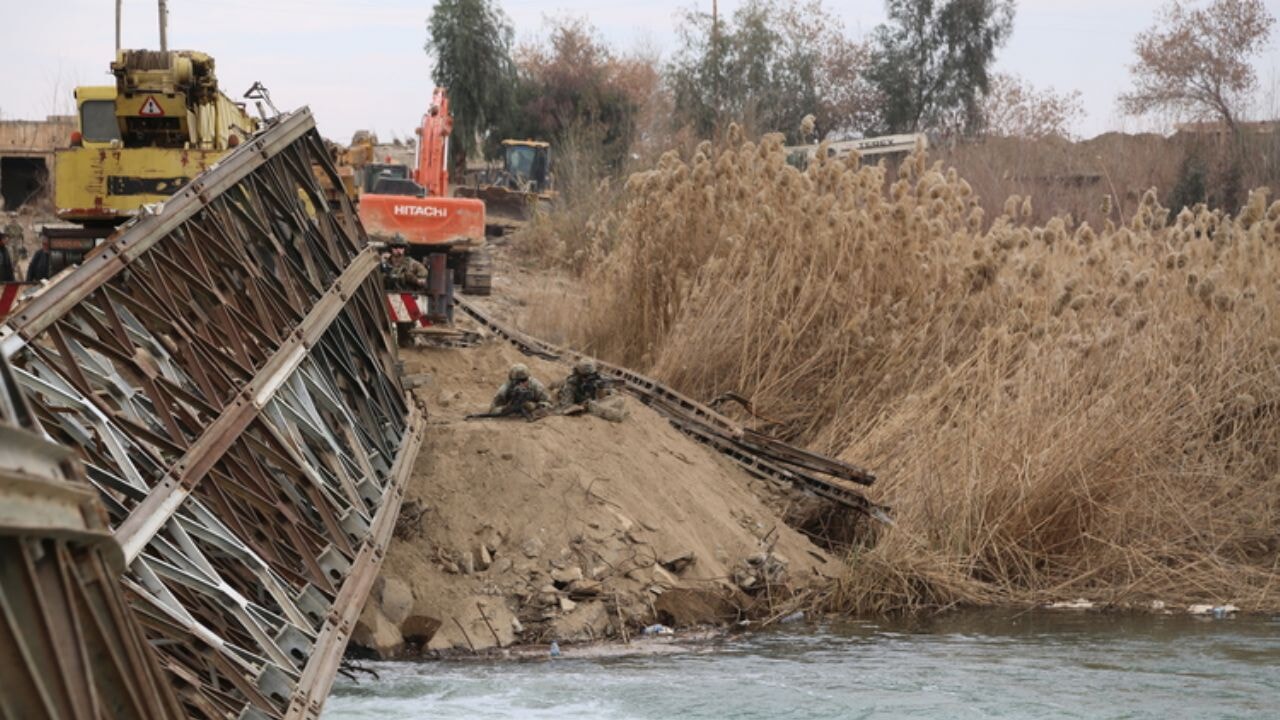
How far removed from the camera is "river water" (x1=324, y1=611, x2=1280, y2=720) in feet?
30.6

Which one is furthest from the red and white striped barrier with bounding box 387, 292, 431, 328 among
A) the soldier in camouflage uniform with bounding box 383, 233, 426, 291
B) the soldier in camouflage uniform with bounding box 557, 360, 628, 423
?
the soldier in camouflage uniform with bounding box 557, 360, 628, 423

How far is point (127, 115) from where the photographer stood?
18.4m

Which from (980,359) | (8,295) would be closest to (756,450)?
(980,359)

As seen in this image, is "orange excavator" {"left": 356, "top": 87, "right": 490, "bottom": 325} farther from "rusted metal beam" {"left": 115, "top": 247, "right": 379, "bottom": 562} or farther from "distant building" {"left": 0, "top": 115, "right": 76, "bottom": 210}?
"distant building" {"left": 0, "top": 115, "right": 76, "bottom": 210}

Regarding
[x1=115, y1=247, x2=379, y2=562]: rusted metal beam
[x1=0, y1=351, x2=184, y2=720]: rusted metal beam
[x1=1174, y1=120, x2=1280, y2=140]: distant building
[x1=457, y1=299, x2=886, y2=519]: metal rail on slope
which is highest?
[x1=1174, y1=120, x2=1280, y2=140]: distant building

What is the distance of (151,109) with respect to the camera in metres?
18.3

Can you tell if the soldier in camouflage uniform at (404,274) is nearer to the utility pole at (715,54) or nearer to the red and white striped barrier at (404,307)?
the red and white striped barrier at (404,307)

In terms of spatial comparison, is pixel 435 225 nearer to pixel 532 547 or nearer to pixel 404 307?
pixel 404 307

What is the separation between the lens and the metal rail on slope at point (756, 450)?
43.0 ft

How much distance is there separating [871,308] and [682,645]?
5182mm

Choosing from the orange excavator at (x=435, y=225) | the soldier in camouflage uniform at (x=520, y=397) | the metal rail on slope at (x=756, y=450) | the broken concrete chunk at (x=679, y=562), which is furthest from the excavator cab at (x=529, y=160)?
the broken concrete chunk at (x=679, y=562)

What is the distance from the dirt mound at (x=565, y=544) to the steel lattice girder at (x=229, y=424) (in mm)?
829

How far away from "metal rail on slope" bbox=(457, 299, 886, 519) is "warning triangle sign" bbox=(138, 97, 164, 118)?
6.11m

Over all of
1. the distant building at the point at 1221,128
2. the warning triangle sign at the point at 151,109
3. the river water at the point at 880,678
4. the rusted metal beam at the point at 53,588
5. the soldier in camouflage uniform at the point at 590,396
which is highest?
the distant building at the point at 1221,128
